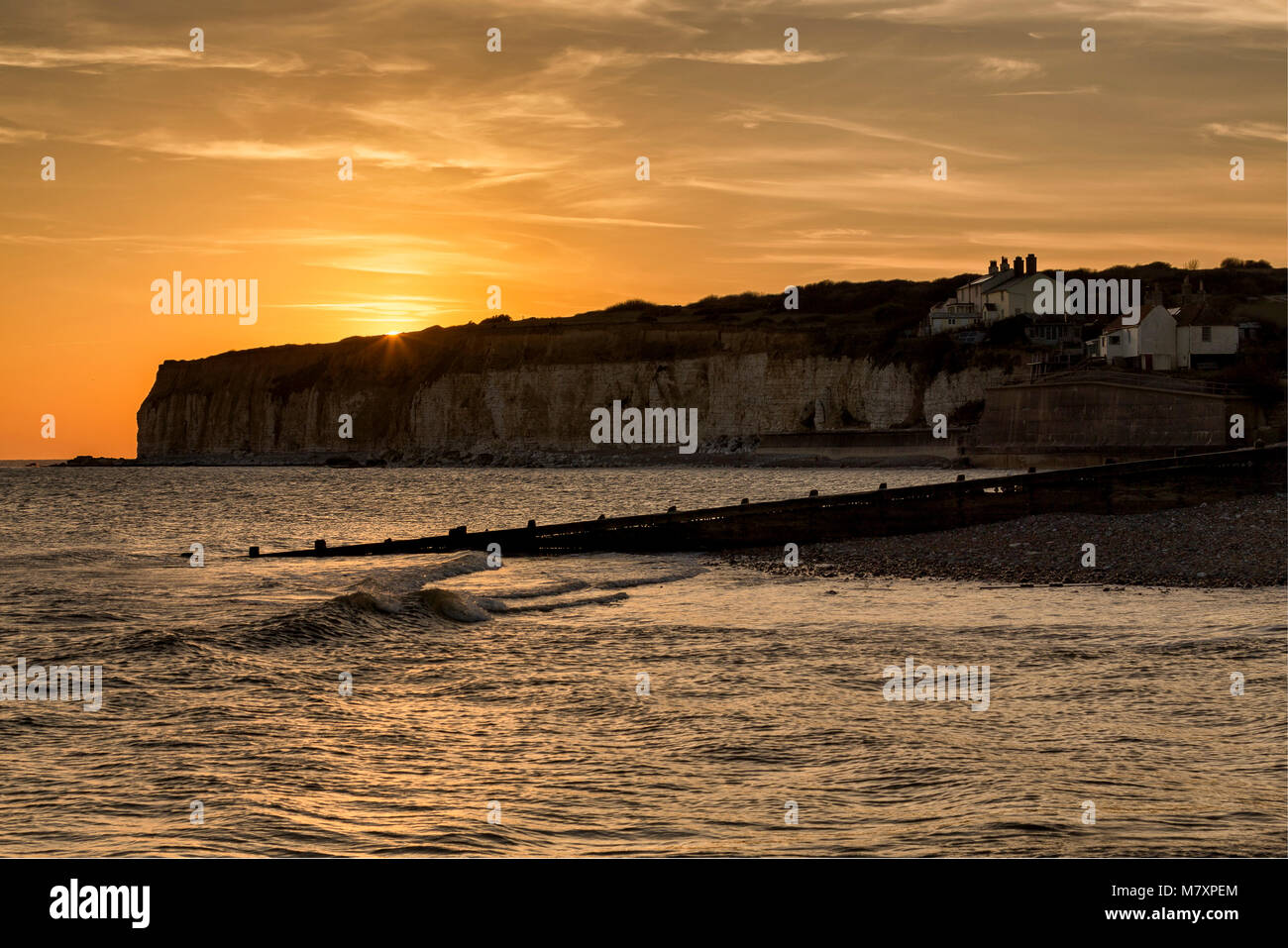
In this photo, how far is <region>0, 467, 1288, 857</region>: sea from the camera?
23.5 feet

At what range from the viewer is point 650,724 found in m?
10.2

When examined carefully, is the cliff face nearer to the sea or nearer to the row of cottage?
the row of cottage

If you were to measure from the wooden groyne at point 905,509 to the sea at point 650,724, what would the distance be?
7941 mm

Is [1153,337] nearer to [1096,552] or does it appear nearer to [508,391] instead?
[1096,552]

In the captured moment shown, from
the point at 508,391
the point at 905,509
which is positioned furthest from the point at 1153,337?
the point at 508,391

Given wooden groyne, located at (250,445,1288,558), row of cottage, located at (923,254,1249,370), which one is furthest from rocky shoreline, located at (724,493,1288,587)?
row of cottage, located at (923,254,1249,370)

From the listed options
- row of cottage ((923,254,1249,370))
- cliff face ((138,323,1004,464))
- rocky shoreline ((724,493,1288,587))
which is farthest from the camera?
cliff face ((138,323,1004,464))

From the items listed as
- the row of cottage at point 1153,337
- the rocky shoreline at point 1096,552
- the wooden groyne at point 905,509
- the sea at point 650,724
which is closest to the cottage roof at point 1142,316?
the row of cottage at point 1153,337

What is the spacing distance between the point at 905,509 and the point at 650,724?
21030 millimetres

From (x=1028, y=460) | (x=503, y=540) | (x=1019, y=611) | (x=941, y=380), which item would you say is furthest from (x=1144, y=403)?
(x=1019, y=611)

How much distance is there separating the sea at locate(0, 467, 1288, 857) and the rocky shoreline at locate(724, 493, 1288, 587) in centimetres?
152

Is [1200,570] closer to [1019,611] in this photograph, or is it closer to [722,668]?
[1019,611]

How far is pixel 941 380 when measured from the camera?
10544 cm

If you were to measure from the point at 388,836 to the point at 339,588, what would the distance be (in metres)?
16.6
